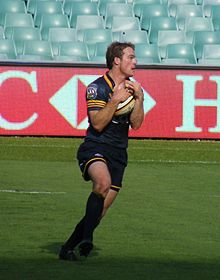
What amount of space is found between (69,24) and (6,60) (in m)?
3.94

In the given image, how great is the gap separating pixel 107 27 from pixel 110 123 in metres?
15.5

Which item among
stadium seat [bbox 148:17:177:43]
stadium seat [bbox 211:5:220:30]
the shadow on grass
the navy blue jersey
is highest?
stadium seat [bbox 211:5:220:30]

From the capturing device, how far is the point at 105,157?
7.96 meters

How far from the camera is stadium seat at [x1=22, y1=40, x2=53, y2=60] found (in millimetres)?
21172

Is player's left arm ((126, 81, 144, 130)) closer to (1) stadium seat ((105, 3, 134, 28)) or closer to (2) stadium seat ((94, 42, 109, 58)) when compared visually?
(2) stadium seat ((94, 42, 109, 58))

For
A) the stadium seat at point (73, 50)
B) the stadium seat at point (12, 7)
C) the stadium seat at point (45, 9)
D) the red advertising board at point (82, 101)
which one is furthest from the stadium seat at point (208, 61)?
the stadium seat at point (12, 7)

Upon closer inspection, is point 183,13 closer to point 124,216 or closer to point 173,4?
point 173,4

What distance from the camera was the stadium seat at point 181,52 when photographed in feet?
71.9

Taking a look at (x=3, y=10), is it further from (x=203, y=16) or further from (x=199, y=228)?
(x=199, y=228)

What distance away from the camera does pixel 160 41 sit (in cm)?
2261

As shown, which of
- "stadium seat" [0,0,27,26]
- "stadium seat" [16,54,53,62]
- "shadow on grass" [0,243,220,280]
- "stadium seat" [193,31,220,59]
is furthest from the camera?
"stadium seat" [0,0,27,26]

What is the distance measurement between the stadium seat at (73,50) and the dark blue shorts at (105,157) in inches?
533

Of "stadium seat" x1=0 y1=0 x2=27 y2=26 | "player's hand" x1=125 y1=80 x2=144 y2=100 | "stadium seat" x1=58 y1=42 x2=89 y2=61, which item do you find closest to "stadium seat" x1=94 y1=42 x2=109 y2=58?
"stadium seat" x1=58 y1=42 x2=89 y2=61

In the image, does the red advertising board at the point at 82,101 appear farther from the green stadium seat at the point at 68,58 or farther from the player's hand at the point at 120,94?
the player's hand at the point at 120,94
